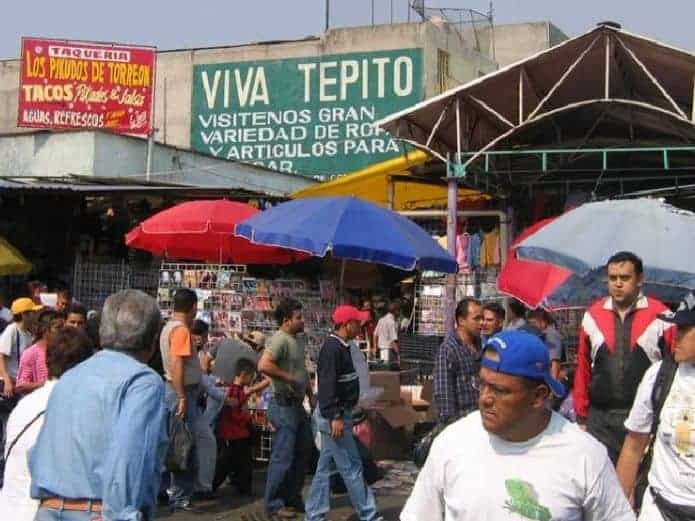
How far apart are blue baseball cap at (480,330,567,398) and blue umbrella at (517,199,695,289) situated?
4657mm

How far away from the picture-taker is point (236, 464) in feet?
33.9

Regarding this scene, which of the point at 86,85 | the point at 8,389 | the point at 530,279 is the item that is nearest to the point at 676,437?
the point at 530,279

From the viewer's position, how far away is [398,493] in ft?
34.2

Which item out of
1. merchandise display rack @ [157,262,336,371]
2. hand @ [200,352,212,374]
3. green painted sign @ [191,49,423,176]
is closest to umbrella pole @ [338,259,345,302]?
merchandise display rack @ [157,262,336,371]

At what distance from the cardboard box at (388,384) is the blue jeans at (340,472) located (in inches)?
123

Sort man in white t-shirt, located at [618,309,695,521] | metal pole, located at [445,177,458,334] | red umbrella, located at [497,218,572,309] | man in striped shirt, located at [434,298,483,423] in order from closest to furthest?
1. man in white t-shirt, located at [618,309,695,521]
2. man in striped shirt, located at [434,298,483,423]
3. red umbrella, located at [497,218,572,309]
4. metal pole, located at [445,177,458,334]

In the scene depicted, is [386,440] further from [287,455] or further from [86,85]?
[86,85]

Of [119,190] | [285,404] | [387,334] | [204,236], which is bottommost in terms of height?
[285,404]

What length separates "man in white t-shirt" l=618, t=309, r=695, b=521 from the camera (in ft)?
15.8

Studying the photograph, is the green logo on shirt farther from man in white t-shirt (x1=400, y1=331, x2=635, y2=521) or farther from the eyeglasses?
the eyeglasses

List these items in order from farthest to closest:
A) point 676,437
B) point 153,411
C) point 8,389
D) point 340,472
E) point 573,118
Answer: point 573,118, point 8,389, point 340,472, point 676,437, point 153,411

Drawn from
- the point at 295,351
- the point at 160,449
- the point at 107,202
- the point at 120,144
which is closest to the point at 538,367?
the point at 160,449

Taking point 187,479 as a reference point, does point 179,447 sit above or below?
above

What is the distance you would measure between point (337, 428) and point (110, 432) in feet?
14.4
